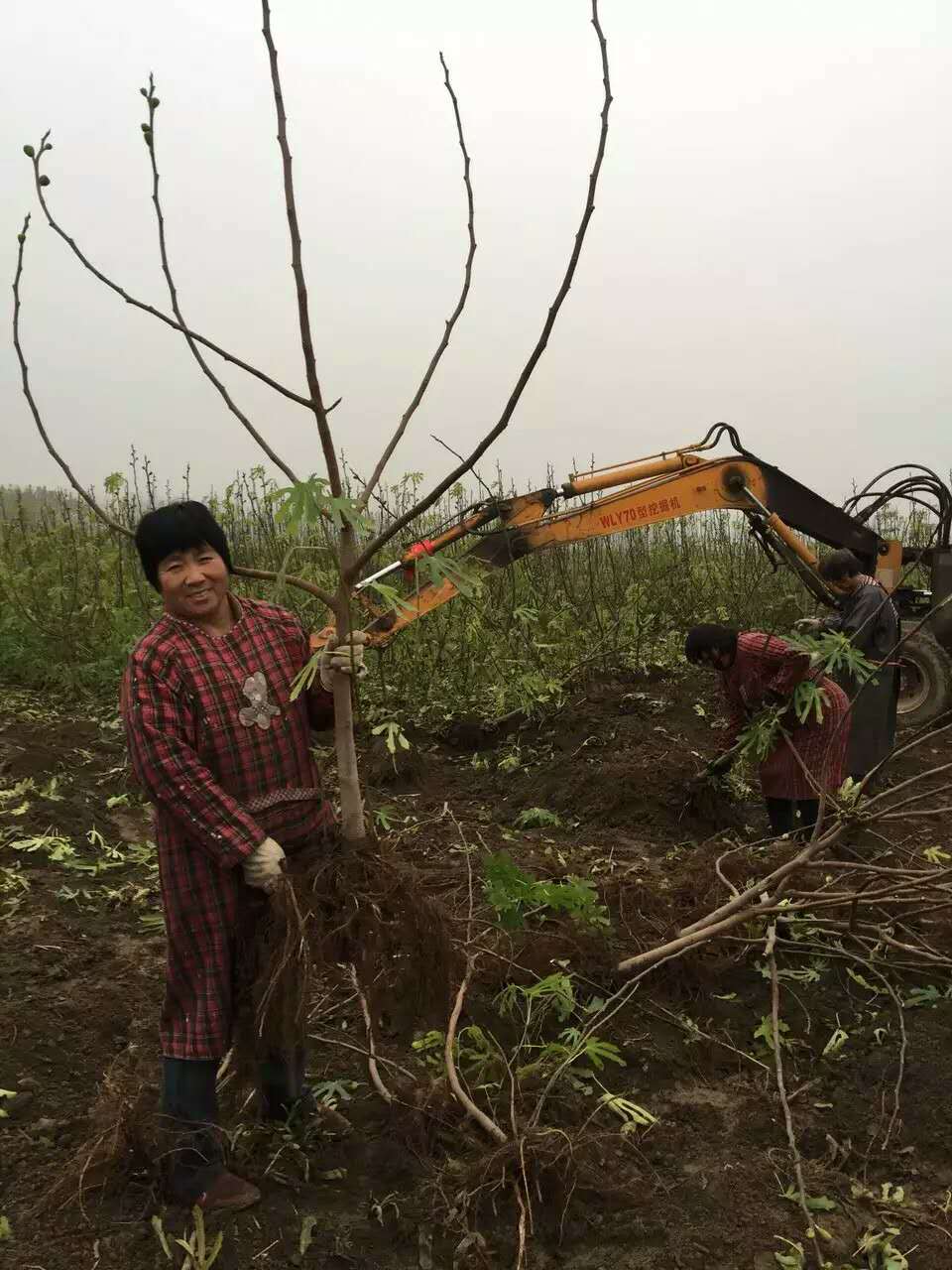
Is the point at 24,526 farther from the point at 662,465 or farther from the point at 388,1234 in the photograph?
the point at 388,1234

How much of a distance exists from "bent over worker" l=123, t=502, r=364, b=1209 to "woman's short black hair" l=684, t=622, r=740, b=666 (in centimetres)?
247

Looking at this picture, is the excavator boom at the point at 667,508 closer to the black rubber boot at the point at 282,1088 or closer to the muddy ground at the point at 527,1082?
the muddy ground at the point at 527,1082

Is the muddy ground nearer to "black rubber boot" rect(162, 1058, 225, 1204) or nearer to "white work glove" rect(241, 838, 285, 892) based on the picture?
"black rubber boot" rect(162, 1058, 225, 1204)

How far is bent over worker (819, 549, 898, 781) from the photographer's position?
512cm

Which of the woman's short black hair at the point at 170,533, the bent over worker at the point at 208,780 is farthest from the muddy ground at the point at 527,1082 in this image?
the woman's short black hair at the point at 170,533

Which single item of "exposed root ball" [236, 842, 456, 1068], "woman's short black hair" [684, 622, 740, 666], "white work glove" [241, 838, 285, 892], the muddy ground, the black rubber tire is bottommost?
the muddy ground

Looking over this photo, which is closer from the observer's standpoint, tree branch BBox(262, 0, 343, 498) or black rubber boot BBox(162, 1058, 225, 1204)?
tree branch BBox(262, 0, 343, 498)

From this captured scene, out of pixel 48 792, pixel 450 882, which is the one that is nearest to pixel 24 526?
pixel 48 792

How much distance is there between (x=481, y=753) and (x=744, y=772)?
5.31ft

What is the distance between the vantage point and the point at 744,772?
531 cm

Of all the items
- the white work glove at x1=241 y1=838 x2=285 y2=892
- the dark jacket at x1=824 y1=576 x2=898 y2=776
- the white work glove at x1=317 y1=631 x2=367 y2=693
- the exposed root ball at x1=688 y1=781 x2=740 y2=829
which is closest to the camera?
the white work glove at x1=317 y1=631 x2=367 y2=693

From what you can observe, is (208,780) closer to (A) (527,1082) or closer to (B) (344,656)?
(B) (344,656)

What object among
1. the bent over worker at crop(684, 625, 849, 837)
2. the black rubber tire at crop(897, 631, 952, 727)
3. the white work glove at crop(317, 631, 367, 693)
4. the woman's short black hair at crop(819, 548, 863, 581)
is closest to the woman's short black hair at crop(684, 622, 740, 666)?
the bent over worker at crop(684, 625, 849, 837)

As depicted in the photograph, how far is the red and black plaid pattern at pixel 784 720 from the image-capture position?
14.1 ft
